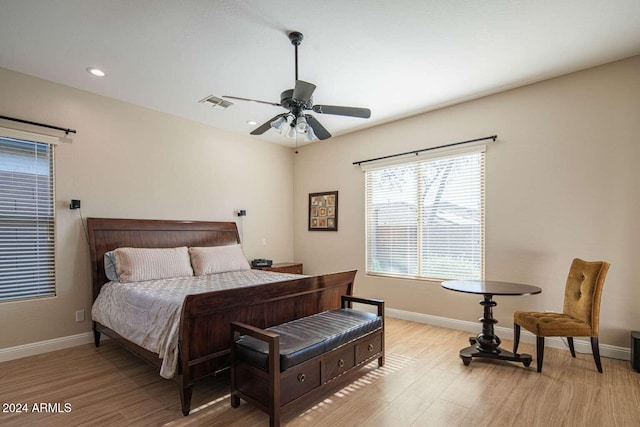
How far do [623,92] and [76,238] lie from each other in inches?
233

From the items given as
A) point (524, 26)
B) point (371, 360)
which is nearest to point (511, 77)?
point (524, 26)

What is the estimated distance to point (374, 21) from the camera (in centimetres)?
253

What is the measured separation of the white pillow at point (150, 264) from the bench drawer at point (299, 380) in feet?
7.40

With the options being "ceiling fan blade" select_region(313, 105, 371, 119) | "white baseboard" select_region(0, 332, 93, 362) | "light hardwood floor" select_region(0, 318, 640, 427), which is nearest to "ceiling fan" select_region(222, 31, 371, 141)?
"ceiling fan blade" select_region(313, 105, 371, 119)

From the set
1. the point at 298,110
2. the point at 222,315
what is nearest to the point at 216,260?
the point at 222,315

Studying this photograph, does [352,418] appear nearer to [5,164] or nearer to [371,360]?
[371,360]

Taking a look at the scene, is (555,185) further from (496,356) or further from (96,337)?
(96,337)

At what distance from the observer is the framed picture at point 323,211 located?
5488mm

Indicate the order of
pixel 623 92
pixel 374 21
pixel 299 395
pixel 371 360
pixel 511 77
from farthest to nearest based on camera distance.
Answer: pixel 511 77 → pixel 623 92 → pixel 371 360 → pixel 374 21 → pixel 299 395

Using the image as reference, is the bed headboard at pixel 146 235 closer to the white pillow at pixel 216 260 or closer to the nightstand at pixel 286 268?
the white pillow at pixel 216 260

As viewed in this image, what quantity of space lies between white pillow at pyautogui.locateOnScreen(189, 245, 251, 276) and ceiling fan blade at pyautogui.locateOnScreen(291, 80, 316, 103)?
2559mm

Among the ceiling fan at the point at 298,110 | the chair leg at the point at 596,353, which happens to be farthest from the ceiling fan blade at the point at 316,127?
the chair leg at the point at 596,353

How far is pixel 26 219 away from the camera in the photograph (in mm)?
3367

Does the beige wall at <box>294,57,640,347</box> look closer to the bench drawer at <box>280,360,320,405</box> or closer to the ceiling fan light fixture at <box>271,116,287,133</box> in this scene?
the ceiling fan light fixture at <box>271,116,287,133</box>
